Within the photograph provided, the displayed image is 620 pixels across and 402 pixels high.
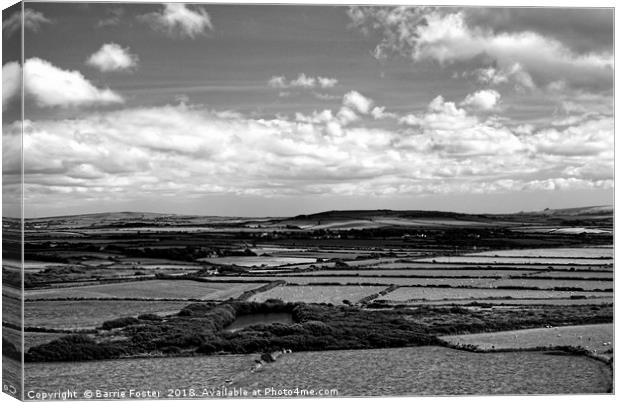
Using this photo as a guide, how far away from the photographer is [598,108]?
12.6m

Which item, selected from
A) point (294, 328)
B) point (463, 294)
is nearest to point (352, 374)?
point (294, 328)

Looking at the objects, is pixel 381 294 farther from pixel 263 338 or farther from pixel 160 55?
pixel 160 55

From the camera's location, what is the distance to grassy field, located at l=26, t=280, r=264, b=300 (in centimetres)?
1287

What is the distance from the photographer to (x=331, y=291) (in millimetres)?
13391

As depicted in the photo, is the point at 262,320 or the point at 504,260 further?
the point at 504,260

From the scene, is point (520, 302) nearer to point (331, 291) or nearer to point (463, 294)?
point (463, 294)

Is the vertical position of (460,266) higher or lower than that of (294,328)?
higher

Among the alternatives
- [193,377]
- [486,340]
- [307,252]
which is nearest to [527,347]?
[486,340]

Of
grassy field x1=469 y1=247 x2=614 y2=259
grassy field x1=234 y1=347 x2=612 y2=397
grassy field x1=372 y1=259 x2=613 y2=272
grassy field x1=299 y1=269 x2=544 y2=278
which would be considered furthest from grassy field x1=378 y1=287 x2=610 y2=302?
grassy field x1=234 y1=347 x2=612 y2=397

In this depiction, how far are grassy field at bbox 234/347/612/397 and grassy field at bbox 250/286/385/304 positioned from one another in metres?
1.03

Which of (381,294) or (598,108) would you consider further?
(381,294)

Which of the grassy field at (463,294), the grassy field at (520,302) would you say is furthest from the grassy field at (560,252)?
the grassy field at (520,302)

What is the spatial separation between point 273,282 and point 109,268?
9.01 feet

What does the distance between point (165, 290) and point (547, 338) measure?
641 cm
